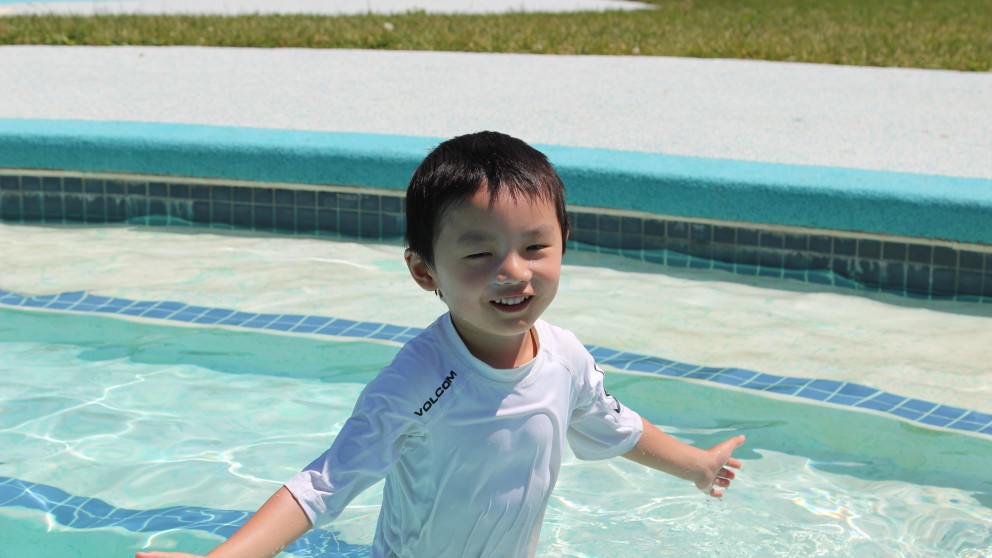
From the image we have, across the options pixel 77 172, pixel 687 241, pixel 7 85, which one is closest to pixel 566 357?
pixel 687 241

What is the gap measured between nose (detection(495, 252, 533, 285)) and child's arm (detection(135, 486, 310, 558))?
0.47 meters

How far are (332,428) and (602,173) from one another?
6.25 feet

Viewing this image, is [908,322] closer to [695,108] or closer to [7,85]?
[695,108]

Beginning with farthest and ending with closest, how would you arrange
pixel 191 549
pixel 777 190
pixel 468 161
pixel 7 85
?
pixel 7 85 < pixel 777 190 < pixel 191 549 < pixel 468 161

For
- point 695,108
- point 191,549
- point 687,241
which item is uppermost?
point 695,108

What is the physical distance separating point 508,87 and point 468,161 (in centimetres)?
538

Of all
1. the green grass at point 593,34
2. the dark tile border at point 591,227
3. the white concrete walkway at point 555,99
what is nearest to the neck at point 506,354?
the dark tile border at point 591,227

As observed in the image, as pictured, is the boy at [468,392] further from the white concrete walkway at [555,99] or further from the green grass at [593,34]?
the green grass at [593,34]

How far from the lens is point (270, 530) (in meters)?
1.94

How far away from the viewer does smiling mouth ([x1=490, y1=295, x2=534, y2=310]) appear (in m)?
2.04

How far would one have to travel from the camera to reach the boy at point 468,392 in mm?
2004

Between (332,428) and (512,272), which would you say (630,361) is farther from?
(512,272)

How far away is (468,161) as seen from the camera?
6.65 feet

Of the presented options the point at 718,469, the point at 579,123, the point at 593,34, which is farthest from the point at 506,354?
the point at 593,34
